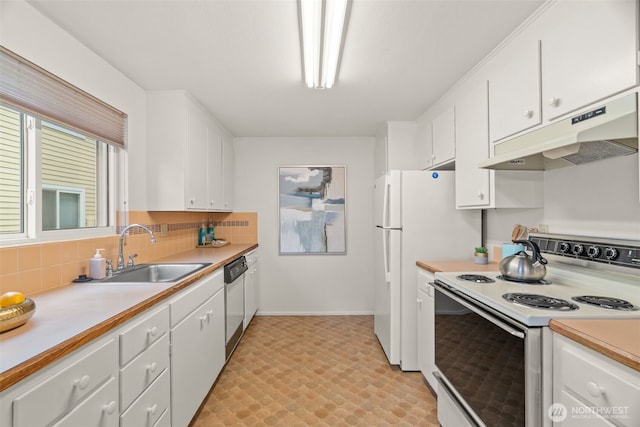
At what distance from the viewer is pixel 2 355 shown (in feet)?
2.78

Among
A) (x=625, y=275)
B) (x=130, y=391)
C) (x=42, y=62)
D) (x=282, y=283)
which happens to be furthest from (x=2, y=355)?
(x=282, y=283)

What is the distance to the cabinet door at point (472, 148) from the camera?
6.76 ft

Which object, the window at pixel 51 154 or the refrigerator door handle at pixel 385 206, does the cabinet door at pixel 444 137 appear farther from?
the window at pixel 51 154

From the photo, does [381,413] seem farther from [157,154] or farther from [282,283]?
[157,154]

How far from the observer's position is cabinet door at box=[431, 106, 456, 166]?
2.53 m

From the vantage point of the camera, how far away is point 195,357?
1.92 m

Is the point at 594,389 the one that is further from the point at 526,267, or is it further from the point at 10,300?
the point at 10,300

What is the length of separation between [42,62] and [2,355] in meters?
1.49

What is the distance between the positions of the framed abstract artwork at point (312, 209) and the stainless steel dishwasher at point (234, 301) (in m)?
0.98

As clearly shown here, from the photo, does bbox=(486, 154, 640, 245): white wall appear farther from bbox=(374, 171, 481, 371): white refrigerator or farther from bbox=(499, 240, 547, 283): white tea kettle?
bbox=(374, 171, 481, 371): white refrigerator

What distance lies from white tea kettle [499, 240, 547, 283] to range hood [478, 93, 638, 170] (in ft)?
1.63

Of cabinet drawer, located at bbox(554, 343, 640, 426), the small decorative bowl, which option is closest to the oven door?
cabinet drawer, located at bbox(554, 343, 640, 426)

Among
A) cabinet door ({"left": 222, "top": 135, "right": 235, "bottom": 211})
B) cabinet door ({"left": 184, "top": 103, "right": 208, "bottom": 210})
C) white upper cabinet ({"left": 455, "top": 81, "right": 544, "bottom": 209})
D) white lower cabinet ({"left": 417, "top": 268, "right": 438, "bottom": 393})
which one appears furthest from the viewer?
cabinet door ({"left": 222, "top": 135, "right": 235, "bottom": 211})

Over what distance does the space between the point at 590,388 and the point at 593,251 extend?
89 cm
